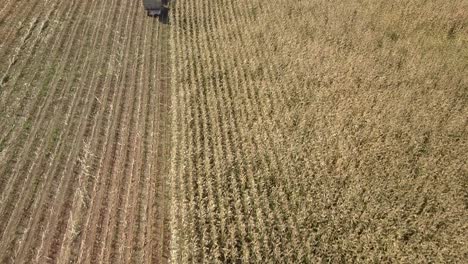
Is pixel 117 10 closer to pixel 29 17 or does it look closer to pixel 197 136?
pixel 29 17

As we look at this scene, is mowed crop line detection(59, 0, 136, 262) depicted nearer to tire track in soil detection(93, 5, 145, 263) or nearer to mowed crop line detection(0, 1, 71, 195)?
tire track in soil detection(93, 5, 145, 263)

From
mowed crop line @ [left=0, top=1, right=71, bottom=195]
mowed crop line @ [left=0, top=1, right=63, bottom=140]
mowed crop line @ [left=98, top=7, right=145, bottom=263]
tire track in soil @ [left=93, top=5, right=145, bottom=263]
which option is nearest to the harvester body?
mowed crop line @ [left=0, top=1, right=63, bottom=140]

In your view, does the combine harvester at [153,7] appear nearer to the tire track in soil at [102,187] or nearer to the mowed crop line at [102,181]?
the mowed crop line at [102,181]

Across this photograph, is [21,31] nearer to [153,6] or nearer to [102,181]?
[153,6]

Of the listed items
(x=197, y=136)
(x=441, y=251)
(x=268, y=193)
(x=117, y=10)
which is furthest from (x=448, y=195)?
(x=117, y=10)

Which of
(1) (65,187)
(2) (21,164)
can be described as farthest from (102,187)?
(2) (21,164)

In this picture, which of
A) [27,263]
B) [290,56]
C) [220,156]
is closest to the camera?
[27,263]
